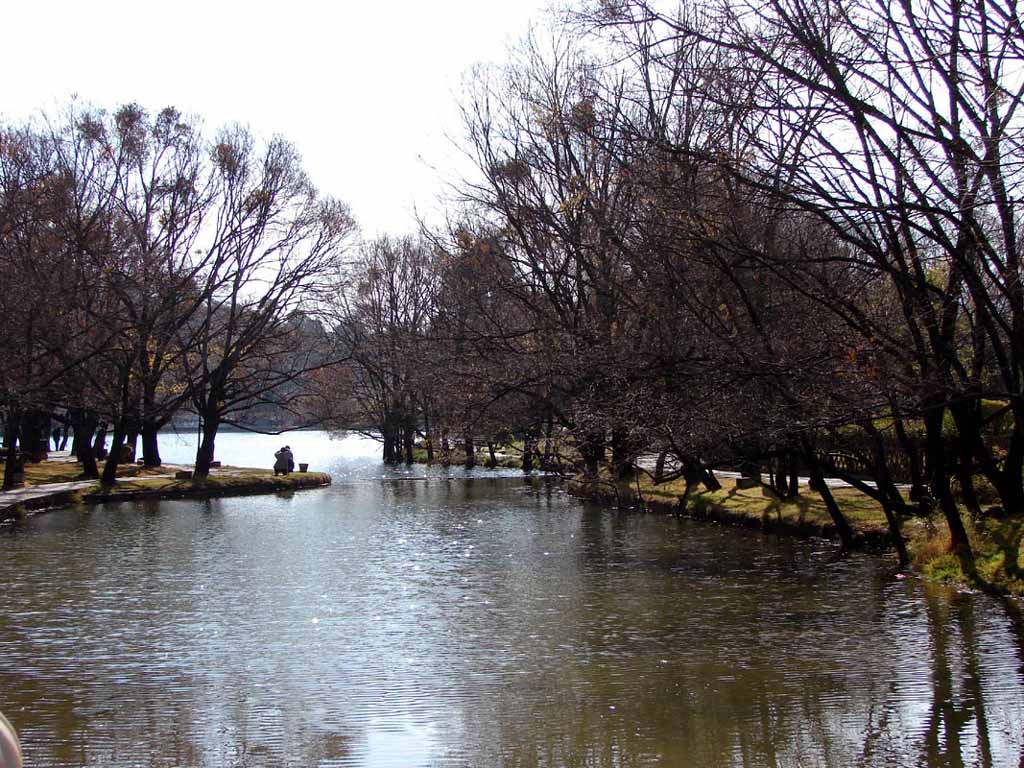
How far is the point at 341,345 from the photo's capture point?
49219mm

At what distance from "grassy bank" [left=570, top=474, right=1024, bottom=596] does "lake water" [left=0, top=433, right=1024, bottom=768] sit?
0.51 m

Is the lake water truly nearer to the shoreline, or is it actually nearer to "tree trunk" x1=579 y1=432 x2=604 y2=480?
"tree trunk" x1=579 y1=432 x2=604 y2=480

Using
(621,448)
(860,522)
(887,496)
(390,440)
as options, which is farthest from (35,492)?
(390,440)

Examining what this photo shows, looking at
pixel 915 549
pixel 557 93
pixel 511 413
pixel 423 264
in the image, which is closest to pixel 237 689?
pixel 915 549

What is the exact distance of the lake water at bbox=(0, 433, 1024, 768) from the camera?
8203 millimetres

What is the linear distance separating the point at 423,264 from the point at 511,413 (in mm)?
29004

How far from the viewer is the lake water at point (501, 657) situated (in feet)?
26.9

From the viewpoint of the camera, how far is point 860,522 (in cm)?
1905

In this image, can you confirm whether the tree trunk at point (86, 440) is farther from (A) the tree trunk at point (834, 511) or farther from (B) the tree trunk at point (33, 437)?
(A) the tree trunk at point (834, 511)

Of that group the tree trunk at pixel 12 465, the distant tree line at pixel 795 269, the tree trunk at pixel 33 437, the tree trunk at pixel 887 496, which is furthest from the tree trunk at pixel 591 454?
the tree trunk at pixel 33 437

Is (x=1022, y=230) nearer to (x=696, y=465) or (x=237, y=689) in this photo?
(x=696, y=465)

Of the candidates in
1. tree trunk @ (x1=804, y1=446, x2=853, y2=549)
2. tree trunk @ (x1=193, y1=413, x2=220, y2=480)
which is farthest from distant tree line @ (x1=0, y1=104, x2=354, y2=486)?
tree trunk @ (x1=804, y1=446, x2=853, y2=549)

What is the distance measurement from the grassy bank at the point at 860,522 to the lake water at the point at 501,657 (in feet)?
1.69

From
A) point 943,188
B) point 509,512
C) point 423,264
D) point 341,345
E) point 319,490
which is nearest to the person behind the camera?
point 943,188
